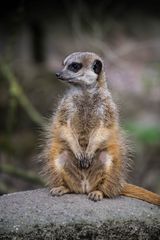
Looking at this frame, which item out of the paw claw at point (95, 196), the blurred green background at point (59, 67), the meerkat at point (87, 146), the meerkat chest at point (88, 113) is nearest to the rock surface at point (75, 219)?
the paw claw at point (95, 196)

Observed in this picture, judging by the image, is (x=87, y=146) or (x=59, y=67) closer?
(x=87, y=146)

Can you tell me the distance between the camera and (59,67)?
1455cm

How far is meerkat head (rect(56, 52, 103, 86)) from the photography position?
Result: 6219 mm

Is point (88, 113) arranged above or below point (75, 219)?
above

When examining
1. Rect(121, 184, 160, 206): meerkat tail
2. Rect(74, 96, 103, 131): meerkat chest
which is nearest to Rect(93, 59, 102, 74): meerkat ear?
Rect(74, 96, 103, 131): meerkat chest

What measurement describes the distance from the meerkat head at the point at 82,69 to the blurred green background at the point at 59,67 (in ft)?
10.3

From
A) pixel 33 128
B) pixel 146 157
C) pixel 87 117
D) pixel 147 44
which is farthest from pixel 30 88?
pixel 87 117

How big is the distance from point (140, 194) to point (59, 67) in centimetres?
871

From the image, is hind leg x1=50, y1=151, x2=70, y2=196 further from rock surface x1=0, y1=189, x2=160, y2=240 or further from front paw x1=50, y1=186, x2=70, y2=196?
rock surface x1=0, y1=189, x2=160, y2=240

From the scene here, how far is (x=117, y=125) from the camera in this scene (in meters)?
6.09

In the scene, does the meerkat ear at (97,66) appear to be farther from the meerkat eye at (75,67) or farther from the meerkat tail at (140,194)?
the meerkat tail at (140,194)

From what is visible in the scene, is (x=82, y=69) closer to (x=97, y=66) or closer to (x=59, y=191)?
(x=97, y=66)

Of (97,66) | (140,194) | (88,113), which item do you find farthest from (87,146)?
(97,66)

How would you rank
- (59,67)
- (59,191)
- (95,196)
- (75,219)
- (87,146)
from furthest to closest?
1. (59,67)
2. (87,146)
3. (59,191)
4. (95,196)
5. (75,219)
